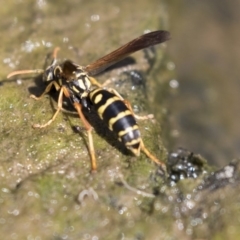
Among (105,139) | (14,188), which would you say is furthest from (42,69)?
(14,188)

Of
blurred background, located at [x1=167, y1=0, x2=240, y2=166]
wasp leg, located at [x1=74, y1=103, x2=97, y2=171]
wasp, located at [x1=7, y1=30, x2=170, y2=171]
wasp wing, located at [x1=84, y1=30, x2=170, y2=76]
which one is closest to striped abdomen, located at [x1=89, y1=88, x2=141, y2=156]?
wasp, located at [x1=7, y1=30, x2=170, y2=171]

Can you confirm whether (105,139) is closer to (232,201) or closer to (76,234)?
(76,234)

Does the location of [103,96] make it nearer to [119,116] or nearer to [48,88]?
[119,116]

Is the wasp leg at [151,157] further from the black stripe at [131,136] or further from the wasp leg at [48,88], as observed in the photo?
the wasp leg at [48,88]

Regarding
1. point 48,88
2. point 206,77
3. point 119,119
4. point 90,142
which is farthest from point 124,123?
point 206,77

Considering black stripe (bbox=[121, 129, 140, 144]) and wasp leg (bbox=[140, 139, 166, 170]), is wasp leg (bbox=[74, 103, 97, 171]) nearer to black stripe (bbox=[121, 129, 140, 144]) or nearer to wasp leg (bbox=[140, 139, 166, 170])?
black stripe (bbox=[121, 129, 140, 144])

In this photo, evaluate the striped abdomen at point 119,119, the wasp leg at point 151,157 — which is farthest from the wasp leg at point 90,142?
the wasp leg at point 151,157

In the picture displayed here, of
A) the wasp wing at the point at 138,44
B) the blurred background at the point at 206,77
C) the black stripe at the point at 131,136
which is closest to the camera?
the black stripe at the point at 131,136
